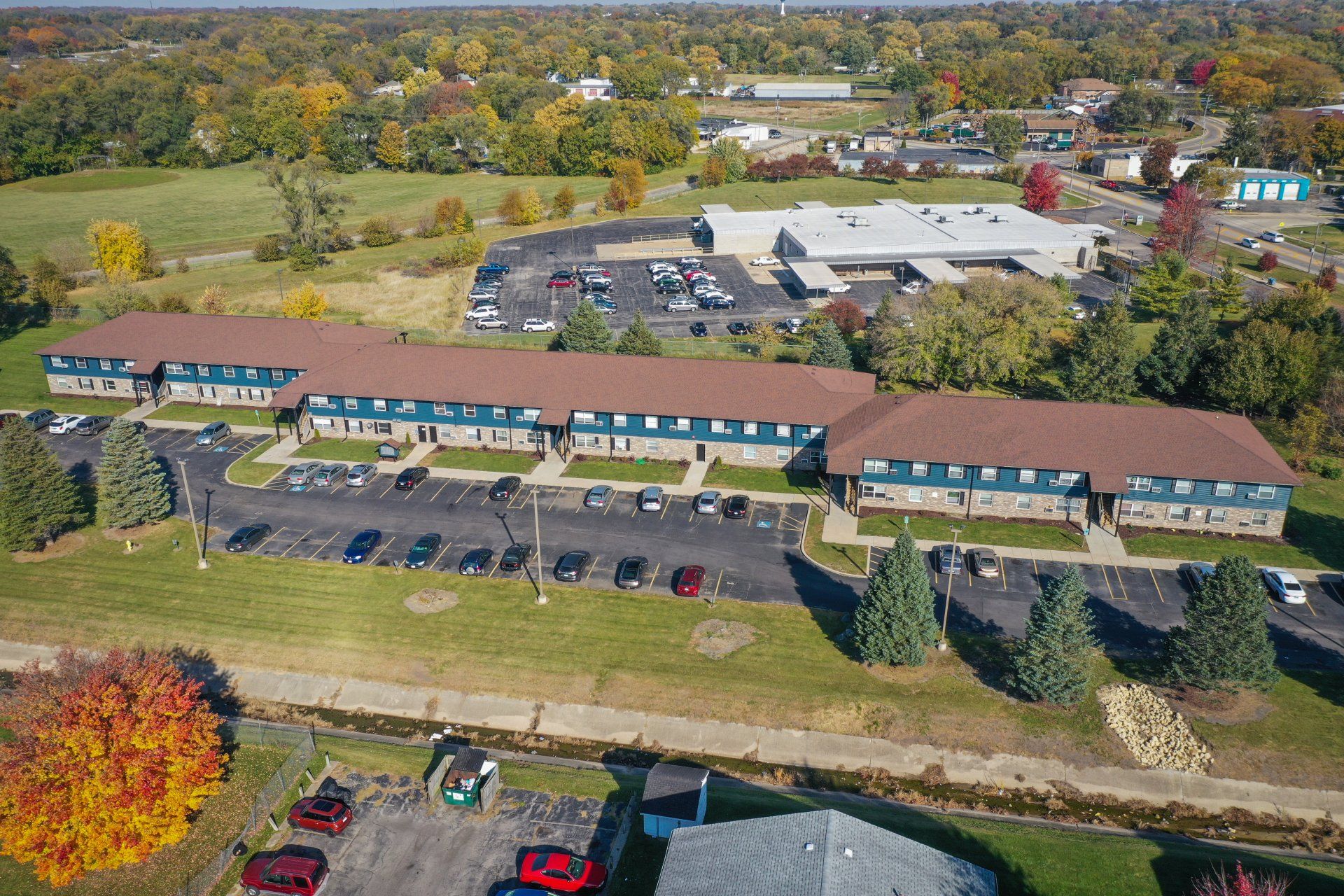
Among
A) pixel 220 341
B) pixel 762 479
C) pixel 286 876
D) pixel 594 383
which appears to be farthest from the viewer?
pixel 220 341

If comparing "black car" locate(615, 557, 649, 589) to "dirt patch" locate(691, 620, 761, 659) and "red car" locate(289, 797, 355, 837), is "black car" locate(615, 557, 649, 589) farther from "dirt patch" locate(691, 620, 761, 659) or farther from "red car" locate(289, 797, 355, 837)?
"red car" locate(289, 797, 355, 837)

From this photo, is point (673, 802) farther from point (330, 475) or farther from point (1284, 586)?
point (330, 475)

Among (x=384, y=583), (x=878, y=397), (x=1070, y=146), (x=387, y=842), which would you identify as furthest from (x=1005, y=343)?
(x=1070, y=146)

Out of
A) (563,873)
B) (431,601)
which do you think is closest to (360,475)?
(431,601)

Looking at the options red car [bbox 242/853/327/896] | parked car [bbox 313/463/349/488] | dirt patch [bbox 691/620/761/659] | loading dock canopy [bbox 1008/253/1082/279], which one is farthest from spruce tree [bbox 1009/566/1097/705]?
loading dock canopy [bbox 1008/253/1082/279]

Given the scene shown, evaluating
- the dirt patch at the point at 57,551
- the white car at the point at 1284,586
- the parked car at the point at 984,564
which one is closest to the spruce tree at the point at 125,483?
the dirt patch at the point at 57,551

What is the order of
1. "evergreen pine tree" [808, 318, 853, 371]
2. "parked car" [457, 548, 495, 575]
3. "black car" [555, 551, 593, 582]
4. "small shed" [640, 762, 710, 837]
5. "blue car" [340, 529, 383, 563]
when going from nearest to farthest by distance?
"small shed" [640, 762, 710, 837]
"black car" [555, 551, 593, 582]
"parked car" [457, 548, 495, 575]
"blue car" [340, 529, 383, 563]
"evergreen pine tree" [808, 318, 853, 371]

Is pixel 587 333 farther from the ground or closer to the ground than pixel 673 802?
farther from the ground
